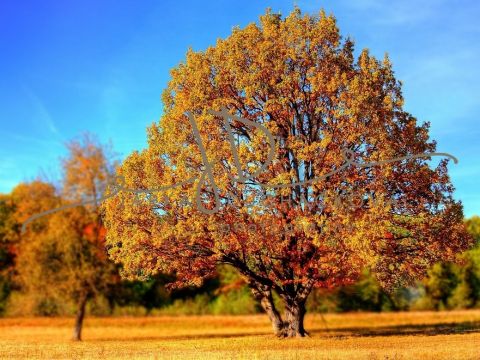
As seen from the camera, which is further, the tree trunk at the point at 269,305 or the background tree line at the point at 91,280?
the background tree line at the point at 91,280

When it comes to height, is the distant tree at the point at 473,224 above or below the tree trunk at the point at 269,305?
above

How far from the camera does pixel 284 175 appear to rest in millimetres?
31031

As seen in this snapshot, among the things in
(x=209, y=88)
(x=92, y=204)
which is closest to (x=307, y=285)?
(x=209, y=88)

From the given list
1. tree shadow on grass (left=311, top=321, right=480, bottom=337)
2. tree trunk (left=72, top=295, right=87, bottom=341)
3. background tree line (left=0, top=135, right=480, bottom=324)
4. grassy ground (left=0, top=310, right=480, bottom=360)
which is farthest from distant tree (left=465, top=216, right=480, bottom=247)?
tree trunk (left=72, top=295, right=87, bottom=341)

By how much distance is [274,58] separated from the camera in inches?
1353

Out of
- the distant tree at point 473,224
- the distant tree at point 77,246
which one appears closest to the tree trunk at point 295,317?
the distant tree at point 77,246

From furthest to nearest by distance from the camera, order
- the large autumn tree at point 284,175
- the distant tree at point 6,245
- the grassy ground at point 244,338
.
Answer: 1. the distant tree at point 6,245
2. the large autumn tree at point 284,175
3. the grassy ground at point 244,338

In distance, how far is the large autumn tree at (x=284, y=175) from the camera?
31.8 m

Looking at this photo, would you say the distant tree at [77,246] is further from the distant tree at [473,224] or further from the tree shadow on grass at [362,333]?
the distant tree at [473,224]

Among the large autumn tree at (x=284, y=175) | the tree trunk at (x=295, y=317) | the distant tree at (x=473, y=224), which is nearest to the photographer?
the large autumn tree at (x=284, y=175)

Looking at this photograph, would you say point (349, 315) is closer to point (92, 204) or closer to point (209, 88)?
point (92, 204)

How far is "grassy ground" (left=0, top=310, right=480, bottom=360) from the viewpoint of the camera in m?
26.7

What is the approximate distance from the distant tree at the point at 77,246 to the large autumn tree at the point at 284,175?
9673mm

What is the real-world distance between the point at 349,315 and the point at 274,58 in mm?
38193
